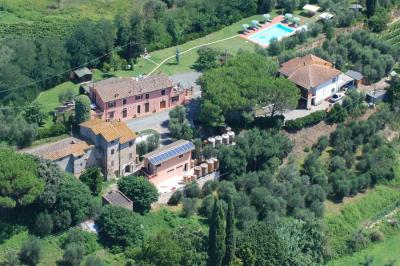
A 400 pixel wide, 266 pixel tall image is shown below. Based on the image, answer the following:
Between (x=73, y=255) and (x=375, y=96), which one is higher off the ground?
(x=375, y=96)

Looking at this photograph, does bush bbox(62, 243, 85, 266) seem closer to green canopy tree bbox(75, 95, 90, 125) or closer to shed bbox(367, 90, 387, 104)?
green canopy tree bbox(75, 95, 90, 125)

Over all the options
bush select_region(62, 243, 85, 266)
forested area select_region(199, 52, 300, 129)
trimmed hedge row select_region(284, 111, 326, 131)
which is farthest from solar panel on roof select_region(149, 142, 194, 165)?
bush select_region(62, 243, 85, 266)

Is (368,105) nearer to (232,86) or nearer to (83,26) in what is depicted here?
(232,86)

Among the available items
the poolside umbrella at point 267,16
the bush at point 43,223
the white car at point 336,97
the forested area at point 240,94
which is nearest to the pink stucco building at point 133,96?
the forested area at point 240,94

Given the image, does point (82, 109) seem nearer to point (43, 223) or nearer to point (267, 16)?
point (43, 223)

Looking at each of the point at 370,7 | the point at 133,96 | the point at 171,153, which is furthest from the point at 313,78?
the point at 370,7
